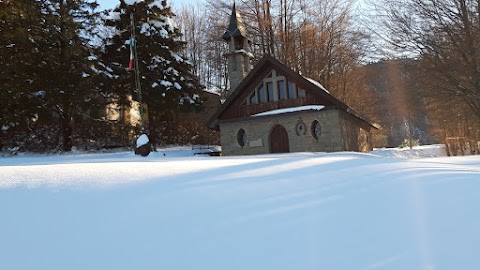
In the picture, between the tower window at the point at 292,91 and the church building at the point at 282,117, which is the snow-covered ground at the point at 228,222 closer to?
the church building at the point at 282,117

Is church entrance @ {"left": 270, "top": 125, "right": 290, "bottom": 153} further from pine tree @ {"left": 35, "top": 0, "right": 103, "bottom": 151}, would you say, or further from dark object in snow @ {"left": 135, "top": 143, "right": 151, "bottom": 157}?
pine tree @ {"left": 35, "top": 0, "right": 103, "bottom": 151}

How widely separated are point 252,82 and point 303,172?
14.2 meters

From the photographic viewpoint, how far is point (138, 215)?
3.35m

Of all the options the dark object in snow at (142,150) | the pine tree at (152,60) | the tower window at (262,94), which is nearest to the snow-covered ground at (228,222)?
the dark object in snow at (142,150)

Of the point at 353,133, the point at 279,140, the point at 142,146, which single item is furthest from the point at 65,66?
the point at 353,133

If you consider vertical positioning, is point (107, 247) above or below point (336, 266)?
above

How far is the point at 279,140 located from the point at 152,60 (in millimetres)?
9270

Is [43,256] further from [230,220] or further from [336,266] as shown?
[336,266]

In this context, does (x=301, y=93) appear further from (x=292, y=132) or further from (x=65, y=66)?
(x=65, y=66)

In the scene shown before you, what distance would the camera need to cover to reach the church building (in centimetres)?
1714

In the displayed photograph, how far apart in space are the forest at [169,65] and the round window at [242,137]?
14.3 feet

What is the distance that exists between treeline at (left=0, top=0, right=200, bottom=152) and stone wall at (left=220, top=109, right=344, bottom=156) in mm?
4375

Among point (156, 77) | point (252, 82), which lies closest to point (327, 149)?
point (252, 82)

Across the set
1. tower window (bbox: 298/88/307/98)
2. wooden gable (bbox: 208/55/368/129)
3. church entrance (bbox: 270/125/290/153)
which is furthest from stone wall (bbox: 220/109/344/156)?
tower window (bbox: 298/88/307/98)
